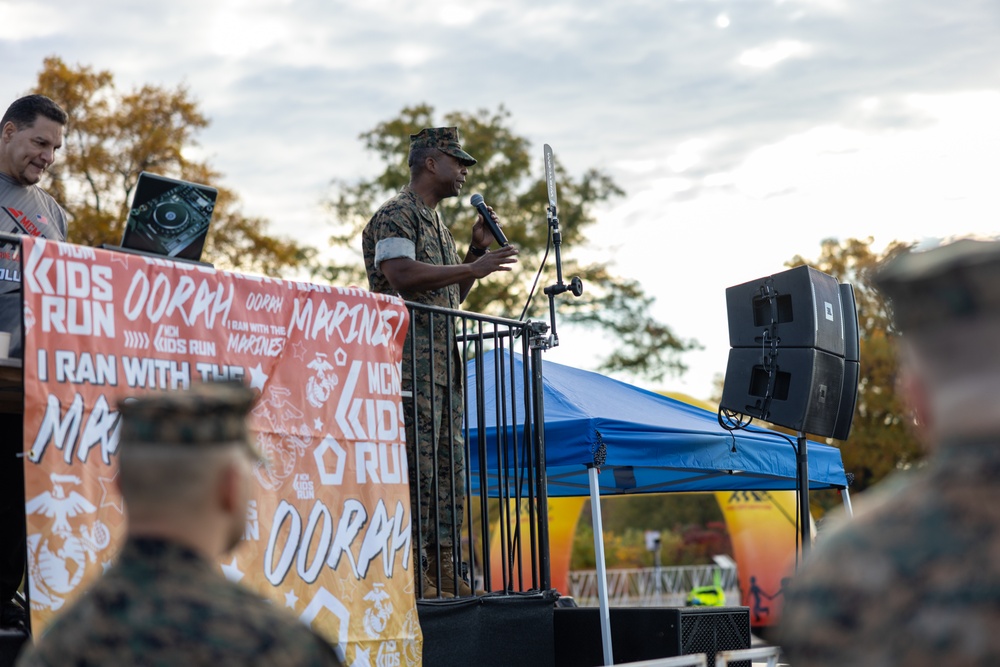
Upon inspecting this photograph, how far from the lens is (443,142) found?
6062 millimetres

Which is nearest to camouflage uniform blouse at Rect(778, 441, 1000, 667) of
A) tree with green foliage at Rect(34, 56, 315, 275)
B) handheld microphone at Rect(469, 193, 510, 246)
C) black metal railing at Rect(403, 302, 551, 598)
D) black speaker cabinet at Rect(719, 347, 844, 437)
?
black metal railing at Rect(403, 302, 551, 598)

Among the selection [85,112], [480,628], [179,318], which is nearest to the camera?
[179,318]

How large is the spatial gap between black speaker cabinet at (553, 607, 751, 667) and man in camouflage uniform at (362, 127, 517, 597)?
559 millimetres

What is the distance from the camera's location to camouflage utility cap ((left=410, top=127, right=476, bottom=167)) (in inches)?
238

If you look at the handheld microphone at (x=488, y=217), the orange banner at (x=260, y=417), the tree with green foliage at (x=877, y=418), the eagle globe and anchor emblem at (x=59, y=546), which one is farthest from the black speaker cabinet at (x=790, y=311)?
the tree with green foliage at (x=877, y=418)

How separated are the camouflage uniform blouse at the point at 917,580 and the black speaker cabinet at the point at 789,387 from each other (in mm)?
5169

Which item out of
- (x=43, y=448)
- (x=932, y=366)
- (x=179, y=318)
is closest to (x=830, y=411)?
(x=179, y=318)

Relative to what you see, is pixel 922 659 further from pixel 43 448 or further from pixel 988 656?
pixel 43 448

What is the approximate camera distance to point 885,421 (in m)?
25.6

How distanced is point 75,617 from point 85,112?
16310 mm

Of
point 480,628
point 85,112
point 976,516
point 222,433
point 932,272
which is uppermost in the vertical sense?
point 85,112

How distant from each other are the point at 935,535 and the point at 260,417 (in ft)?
10.7

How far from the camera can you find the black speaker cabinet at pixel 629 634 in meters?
5.89

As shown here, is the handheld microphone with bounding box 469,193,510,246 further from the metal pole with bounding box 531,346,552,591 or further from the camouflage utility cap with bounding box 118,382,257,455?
the camouflage utility cap with bounding box 118,382,257,455
